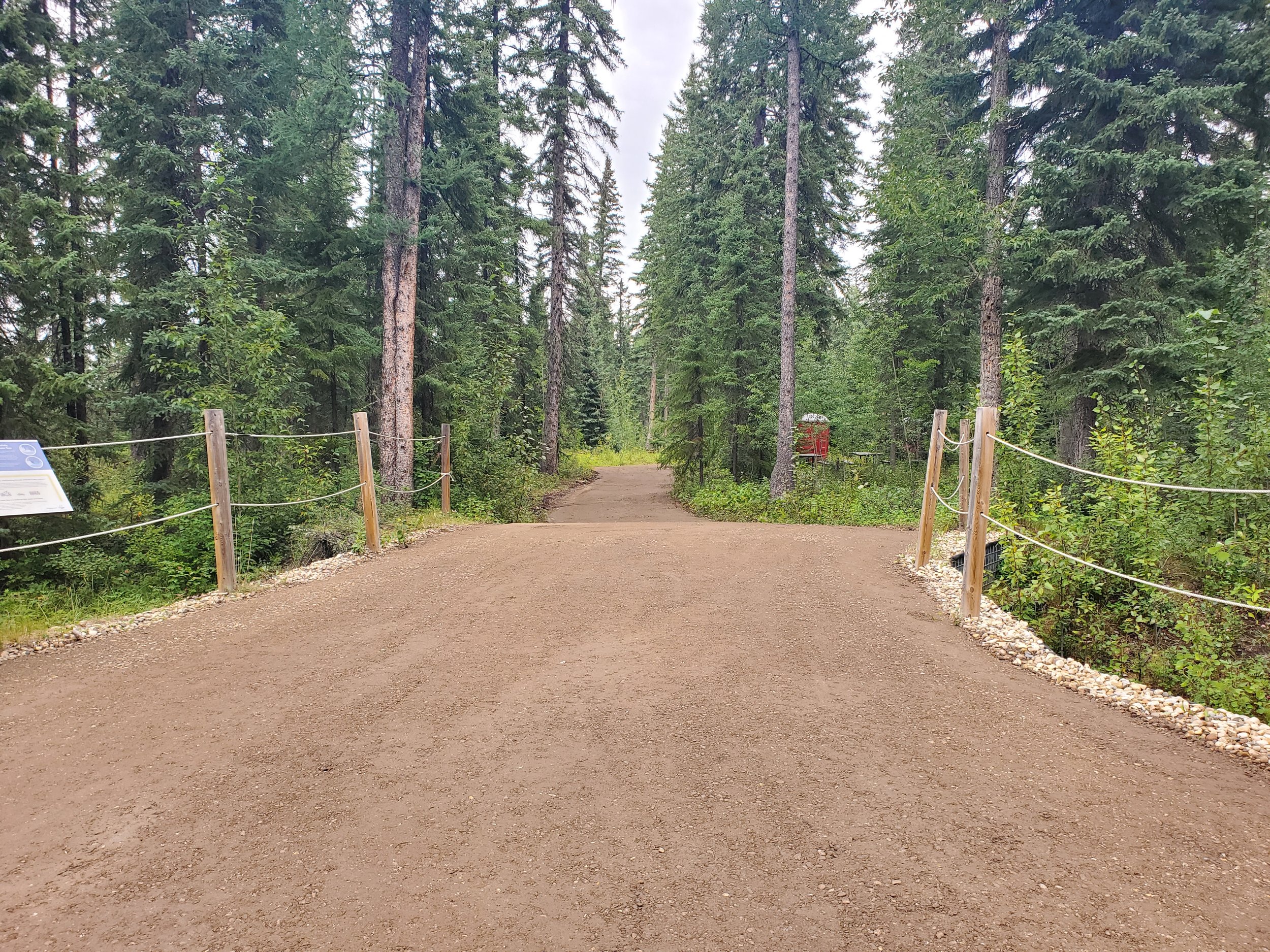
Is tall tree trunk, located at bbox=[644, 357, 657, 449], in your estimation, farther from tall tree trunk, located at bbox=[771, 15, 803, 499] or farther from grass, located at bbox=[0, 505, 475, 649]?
grass, located at bbox=[0, 505, 475, 649]

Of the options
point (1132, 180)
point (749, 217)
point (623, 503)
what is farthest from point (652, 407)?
point (1132, 180)

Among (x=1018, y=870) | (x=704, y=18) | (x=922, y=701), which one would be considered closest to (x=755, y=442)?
(x=704, y=18)

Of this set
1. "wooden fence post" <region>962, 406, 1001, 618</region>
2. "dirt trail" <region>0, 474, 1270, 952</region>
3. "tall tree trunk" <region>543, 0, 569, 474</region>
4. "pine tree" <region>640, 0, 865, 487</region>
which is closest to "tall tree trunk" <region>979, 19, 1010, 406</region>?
"pine tree" <region>640, 0, 865, 487</region>

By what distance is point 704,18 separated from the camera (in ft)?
63.3

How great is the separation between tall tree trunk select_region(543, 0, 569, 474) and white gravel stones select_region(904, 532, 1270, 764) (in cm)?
1514

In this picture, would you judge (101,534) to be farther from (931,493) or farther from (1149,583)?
(931,493)

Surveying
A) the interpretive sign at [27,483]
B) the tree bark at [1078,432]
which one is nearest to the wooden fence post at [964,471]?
the tree bark at [1078,432]

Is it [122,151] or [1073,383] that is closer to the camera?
[1073,383]

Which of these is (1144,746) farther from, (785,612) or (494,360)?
(494,360)

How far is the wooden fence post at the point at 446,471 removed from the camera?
12038 mm

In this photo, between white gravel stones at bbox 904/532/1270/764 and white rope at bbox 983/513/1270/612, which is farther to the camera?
white gravel stones at bbox 904/532/1270/764

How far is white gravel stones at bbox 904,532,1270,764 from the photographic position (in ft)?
11.5

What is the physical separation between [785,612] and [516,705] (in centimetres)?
278

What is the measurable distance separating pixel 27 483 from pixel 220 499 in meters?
1.69
